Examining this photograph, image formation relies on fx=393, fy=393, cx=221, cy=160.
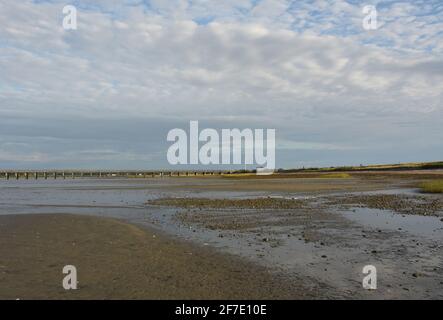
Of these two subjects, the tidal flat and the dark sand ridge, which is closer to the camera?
the dark sand ridge

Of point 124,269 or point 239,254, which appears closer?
point 124,269

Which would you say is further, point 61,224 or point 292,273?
point 61,224

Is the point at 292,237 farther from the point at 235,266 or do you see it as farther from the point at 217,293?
the point at 217,293

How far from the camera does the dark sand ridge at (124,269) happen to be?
25.7 feet

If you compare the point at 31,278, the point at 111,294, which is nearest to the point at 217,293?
the point at 111,294

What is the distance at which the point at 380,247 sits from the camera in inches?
472

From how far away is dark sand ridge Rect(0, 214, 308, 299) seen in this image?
7844mm

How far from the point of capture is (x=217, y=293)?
7.88m

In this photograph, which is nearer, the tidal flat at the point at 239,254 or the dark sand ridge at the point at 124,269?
the dark sand ridge at the point at 124,269

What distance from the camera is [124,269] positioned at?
9586 mm

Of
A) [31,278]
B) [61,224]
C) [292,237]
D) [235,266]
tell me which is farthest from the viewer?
[61,224]

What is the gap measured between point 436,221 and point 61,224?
16.2m
